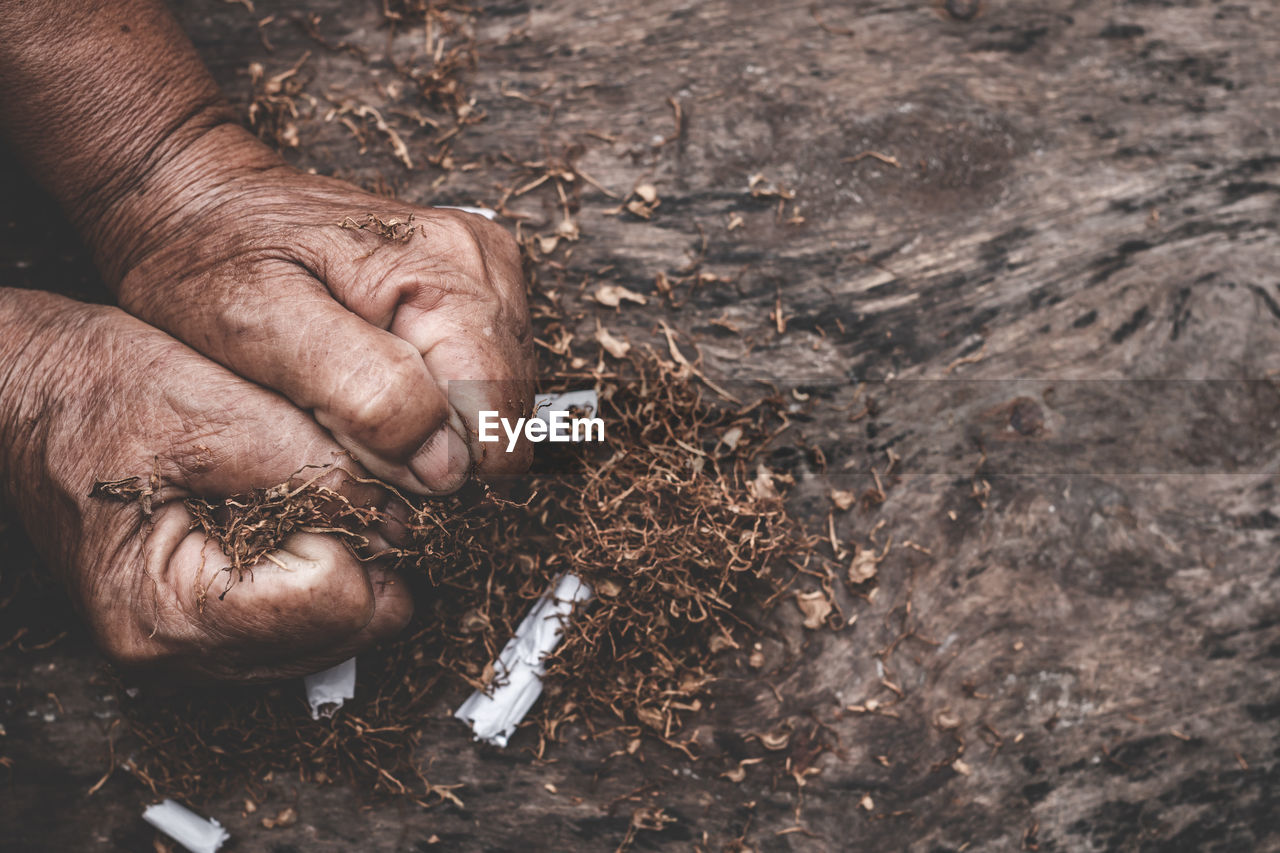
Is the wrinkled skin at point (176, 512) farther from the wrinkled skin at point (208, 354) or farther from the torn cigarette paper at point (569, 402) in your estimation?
the torn cigarette paper at point (569, 402)

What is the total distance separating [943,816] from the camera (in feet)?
6.83

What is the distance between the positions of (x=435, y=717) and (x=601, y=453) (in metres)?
0.85

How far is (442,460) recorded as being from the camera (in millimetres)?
1603

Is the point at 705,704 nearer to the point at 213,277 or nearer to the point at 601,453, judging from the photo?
the point at 601,453

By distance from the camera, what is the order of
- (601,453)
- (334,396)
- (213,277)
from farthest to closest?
(601,453)
(213,277)
(334,396)

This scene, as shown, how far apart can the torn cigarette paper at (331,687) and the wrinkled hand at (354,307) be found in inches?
24.4

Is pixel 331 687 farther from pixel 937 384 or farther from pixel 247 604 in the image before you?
pixel 937 384

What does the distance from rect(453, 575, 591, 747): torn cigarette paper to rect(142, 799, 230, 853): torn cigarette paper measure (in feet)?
2.49

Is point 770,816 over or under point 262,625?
under

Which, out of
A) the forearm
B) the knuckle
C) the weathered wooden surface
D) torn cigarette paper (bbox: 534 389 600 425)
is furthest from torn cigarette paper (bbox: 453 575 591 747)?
the forearm

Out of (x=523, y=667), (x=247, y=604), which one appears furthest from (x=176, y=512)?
(x=523, y=667)

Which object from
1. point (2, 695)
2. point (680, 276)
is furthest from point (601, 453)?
point (2, 695)

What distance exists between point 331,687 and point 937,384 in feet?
5.84

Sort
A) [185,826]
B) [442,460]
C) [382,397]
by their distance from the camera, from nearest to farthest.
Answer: [382,397]
[442,460]
[185,826]
